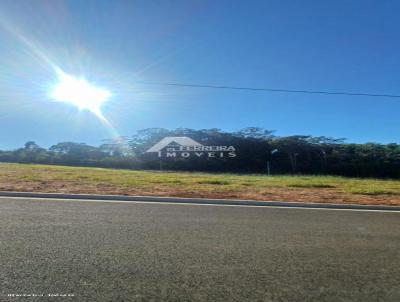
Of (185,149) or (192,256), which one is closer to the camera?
(192,256)

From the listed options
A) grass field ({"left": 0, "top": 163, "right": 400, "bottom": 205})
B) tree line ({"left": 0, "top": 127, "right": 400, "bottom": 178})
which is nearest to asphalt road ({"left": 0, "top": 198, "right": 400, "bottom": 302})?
grass field ({"left": 0, "top": 163, "right": 400, "bottom": 205})

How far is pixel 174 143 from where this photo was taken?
167 ft

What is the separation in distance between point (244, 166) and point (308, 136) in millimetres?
12081

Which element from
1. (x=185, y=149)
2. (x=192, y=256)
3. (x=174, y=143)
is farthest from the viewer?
(x=174, y=143)

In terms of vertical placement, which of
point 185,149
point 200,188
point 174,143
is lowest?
point 200,188

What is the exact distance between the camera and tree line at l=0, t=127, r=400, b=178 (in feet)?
156

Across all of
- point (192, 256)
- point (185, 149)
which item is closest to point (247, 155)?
point (185, 149)

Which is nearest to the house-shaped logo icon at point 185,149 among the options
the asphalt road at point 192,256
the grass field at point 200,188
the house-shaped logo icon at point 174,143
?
the house-shaped logo icon at point 174,143

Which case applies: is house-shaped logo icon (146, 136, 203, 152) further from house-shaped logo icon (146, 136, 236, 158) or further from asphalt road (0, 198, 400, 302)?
asphalt road (0, 198, 400, 302)

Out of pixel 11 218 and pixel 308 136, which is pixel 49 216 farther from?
pixel 308 136

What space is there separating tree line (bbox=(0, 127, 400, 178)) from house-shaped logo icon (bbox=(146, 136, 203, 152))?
3.53 ft

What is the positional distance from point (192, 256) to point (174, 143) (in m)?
46.4

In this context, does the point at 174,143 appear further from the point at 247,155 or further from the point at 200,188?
the point at 200,188

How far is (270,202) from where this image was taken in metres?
10.7
